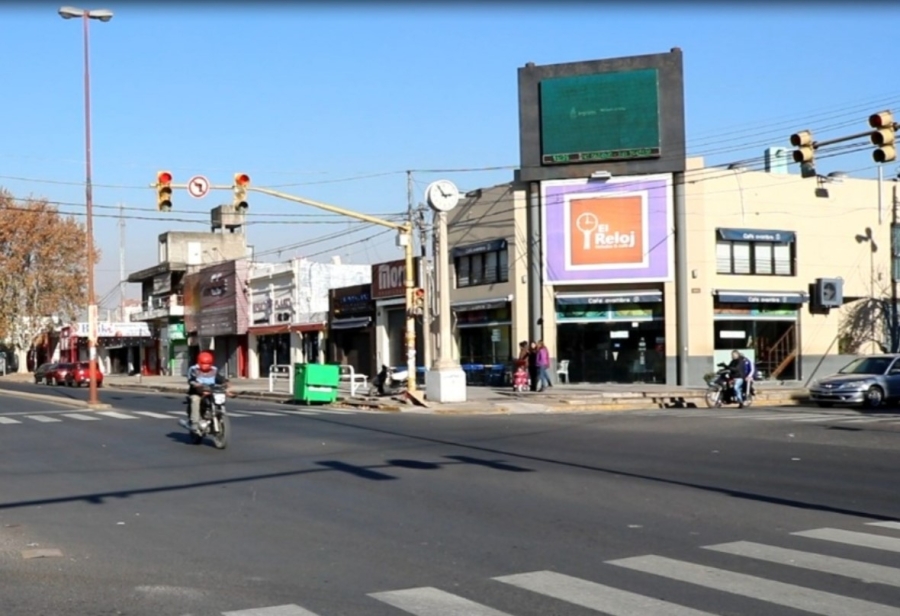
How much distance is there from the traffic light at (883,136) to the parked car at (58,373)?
5301cm

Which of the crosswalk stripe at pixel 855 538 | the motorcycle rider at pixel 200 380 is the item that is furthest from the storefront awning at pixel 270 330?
the crosswalk stripe at pixel 855 538

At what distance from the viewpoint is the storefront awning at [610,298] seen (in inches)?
1581

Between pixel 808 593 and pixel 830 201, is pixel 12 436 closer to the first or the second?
pixel 808 593

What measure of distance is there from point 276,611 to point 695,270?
1330 inches

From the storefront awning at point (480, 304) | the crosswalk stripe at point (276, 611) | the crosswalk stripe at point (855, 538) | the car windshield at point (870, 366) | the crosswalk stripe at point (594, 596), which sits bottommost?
the crosswalk stripe at point (855, 538)

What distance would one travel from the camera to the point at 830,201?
4253 cm

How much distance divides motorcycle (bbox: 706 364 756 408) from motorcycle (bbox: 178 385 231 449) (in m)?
17.2

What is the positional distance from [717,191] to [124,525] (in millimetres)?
32403

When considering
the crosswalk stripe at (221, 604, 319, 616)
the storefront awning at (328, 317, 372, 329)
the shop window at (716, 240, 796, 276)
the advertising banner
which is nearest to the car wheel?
the shop window at (716, 240, 796, 276)

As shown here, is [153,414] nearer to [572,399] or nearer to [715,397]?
[572,399]

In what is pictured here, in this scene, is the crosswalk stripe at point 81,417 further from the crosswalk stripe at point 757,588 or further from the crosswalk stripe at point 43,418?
the crosswalk stripe at point 757,588

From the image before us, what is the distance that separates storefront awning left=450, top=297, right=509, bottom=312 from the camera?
4219 cm

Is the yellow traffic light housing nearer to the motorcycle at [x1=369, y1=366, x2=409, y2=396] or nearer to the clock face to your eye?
the clock face

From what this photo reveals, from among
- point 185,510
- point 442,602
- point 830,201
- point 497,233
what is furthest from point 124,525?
point 830,201
